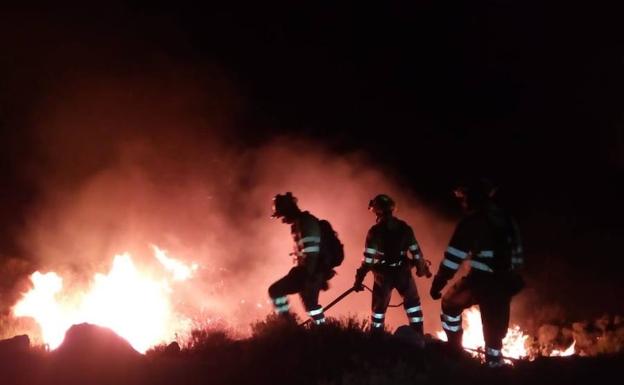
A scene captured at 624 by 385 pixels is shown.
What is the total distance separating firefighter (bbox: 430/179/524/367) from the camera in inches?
255

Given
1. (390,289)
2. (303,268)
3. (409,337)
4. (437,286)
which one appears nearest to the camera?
(437,286)

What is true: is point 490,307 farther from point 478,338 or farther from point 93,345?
point 478,338

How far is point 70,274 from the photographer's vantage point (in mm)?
12297

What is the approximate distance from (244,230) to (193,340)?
696cm

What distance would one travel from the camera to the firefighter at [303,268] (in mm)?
8023

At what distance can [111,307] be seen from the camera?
10.2 meters

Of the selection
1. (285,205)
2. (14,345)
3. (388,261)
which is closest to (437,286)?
(388,261)

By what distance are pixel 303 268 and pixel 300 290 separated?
0.86ft

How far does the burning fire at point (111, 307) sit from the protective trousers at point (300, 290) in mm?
2422

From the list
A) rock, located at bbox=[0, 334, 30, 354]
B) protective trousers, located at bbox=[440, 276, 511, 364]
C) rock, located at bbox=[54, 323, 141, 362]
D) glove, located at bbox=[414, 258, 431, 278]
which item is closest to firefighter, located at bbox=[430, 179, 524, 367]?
protective trousers, located at bbox=[440, 276, 511, 364]

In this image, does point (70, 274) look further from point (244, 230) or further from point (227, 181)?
point (227, 181)

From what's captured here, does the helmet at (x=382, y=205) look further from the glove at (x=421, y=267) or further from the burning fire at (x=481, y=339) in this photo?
the burning fire at (x=481, y=339)

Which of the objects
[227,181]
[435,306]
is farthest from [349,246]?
[227,181]

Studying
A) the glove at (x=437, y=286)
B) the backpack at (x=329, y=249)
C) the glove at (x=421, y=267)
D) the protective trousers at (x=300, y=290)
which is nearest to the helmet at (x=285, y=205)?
the backpack at (x=329, y=249)
